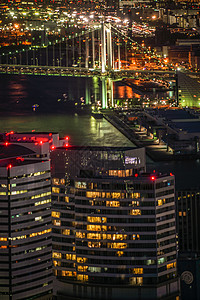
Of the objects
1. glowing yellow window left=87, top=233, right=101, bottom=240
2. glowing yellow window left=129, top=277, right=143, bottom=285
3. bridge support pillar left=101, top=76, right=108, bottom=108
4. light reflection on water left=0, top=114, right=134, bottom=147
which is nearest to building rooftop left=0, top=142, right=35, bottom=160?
glowing yellow window left=87, top=233, right=101, bottom=240

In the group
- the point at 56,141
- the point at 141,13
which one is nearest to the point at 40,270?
the point at 56,141

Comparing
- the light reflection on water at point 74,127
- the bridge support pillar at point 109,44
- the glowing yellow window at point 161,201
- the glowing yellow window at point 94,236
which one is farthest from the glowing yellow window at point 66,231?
the bridge support pillar at point 109,44

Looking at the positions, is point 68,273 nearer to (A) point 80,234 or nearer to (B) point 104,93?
(A) point 80,234

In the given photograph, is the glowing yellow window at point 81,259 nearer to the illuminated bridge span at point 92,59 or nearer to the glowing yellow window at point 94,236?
the glowing yellow window at point 94,236

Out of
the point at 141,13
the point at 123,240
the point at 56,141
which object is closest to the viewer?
the point at 123,240

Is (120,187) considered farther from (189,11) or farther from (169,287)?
(189,11)

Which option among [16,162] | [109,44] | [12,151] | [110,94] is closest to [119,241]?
[16,162]
